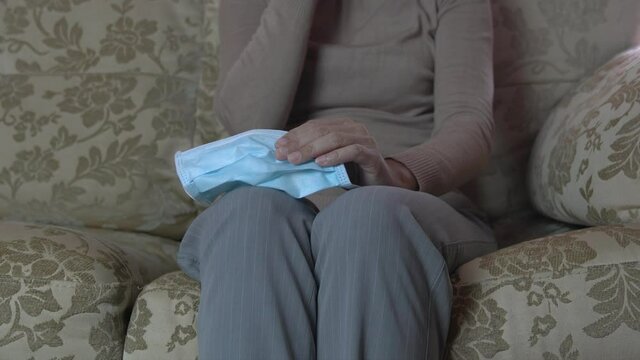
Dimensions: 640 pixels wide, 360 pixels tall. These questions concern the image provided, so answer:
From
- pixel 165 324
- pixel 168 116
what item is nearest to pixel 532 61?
pixel 168 116

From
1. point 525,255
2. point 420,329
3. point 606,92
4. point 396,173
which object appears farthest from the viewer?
point 606,92

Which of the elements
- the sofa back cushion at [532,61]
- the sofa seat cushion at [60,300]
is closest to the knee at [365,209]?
the sofa seat cushion at [60,300]

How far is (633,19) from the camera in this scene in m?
1.55

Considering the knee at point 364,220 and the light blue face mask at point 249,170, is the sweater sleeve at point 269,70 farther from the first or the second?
the knee at point 364,220

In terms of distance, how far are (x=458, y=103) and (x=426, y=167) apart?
185 millimetres

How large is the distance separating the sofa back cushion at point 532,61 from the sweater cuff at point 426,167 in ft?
1.31

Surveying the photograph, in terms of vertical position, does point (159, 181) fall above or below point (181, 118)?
below

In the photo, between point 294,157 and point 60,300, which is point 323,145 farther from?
point 60,300

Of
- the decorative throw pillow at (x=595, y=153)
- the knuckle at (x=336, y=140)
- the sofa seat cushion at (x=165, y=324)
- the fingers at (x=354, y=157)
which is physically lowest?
the sofa seat cushion at (x=165, y=324)

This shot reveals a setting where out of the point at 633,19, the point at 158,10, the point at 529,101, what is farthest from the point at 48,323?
the point at 633,19

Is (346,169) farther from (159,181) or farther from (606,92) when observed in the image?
(159,181)

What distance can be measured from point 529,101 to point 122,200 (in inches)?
31.3

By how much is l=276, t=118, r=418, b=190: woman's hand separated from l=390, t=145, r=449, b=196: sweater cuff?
8 cm

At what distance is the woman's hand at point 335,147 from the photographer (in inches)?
39.1
